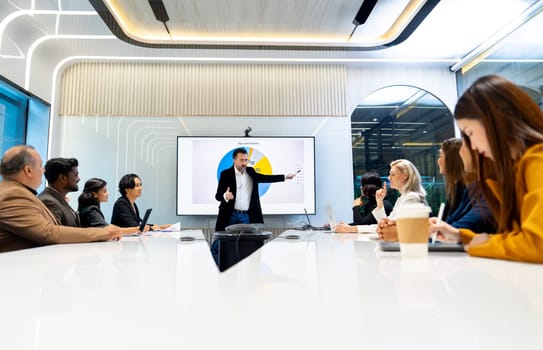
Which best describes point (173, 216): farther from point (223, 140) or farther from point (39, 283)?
point (39, 283)

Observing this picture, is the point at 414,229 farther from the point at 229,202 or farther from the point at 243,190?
the point at 243,190

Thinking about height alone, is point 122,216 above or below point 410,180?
below

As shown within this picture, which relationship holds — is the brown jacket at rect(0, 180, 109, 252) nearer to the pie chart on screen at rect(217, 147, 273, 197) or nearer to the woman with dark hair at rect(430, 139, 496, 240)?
the woman with dark hair at rect(430, 139, 496, 240)

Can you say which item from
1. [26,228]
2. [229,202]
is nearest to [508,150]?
Result: [26,228]

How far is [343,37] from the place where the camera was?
457 cm

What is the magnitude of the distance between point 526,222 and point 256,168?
403cm

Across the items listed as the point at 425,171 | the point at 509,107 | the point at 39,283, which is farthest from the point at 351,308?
the point at 425,171

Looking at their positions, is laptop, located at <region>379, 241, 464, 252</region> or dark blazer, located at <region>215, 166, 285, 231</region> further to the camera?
dark blazer, located at <region>215, 166, 285, 231</region>

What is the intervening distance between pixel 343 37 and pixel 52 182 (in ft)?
12.0

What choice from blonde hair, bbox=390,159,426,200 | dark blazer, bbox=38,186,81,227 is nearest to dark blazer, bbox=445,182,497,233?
blonde hair, bbox=390,159,426,200

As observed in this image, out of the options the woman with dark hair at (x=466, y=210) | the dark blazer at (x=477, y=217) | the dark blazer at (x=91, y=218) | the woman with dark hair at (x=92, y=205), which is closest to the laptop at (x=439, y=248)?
the woman with dark hair at (x=466, y=210)

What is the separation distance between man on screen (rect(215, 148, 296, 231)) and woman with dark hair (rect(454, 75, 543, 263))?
3.10m

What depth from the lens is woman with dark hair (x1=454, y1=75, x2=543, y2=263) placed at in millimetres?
880

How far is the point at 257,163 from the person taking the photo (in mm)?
4805
